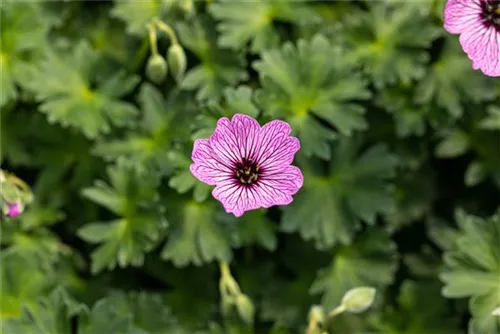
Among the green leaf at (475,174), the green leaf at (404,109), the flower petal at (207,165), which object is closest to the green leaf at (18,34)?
the flower petal at (207,165)

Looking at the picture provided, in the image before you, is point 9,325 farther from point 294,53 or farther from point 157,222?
point 294,53

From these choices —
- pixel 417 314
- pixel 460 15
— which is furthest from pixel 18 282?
pixel 460 15

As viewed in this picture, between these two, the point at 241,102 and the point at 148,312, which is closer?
the point at 241,102

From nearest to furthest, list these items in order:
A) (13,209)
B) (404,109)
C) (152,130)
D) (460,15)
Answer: (460,15), (13,209), (152,130), (404,109)

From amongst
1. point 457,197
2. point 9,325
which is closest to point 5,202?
point 9,325

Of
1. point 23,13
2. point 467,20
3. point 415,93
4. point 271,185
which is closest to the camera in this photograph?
point 271,185

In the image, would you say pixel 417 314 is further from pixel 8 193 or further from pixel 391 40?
pixel 8 193
